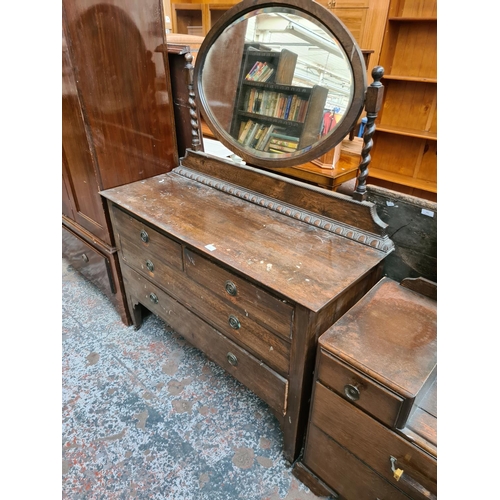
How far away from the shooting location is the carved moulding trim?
3.63ft

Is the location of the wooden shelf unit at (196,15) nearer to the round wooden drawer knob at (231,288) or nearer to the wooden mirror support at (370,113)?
the wooden mirror support at (370,113)

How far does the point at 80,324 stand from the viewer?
1896 mm

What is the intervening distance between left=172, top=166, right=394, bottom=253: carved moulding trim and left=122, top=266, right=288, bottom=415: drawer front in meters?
0.51

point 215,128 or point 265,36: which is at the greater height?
point 265,36

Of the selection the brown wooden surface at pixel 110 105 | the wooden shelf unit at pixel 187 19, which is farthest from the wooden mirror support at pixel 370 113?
the wooden shelf unit at pixel 187 19

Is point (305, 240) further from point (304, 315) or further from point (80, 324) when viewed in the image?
point (80, 324)

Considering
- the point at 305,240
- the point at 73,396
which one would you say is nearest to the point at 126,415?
the point at 73,396

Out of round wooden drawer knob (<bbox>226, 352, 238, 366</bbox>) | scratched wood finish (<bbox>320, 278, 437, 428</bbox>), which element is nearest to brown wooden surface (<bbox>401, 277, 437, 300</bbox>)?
scratched wood finish (<bbox>320, 278, 437, 428</bbox>)

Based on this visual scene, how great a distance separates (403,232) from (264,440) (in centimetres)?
94

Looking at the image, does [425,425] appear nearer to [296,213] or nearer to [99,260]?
[296,213]

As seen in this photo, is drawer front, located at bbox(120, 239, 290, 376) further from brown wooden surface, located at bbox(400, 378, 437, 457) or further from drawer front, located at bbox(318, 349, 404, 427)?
brown wooden surface, located at bbox(400, 378, 437, 457)

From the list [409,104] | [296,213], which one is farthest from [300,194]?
[409,104]

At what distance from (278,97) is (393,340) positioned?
92cm

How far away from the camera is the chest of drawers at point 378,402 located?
31.5 inches
